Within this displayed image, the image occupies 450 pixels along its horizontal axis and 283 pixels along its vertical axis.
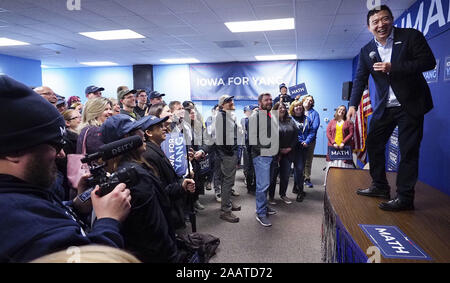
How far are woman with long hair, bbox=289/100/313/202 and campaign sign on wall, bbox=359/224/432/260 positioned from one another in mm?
2741

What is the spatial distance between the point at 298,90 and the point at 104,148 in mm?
5111

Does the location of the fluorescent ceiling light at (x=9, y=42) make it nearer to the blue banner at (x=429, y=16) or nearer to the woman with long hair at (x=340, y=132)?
the woman with long hair at (x=340, y=132)

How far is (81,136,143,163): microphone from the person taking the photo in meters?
1.01

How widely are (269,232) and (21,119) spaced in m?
2.83

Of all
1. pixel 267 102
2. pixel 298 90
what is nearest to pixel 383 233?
pixel 267 102

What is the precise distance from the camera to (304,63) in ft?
27.8

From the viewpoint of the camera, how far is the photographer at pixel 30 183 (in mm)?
589

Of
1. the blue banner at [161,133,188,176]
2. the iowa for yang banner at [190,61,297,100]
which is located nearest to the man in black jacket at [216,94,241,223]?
the blue banner at [161,133,188,176]

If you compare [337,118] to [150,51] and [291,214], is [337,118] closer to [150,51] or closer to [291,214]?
[291,214]

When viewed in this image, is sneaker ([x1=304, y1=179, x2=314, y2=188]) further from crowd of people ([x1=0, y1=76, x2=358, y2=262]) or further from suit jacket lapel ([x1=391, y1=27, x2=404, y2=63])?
suit jacket lapel ([x1=391, y1=27, x2=404, y2=63])

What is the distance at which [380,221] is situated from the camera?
147 cm

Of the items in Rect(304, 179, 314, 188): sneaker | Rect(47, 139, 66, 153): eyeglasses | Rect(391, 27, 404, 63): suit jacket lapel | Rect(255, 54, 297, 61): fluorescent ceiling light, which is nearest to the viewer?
Rect(47, 139, 66, 153): eyeglasses

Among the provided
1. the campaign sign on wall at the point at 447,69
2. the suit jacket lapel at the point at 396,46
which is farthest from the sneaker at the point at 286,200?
the suit jacket lapel at the point at 396,46

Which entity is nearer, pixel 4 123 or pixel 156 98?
pixel 4 123
